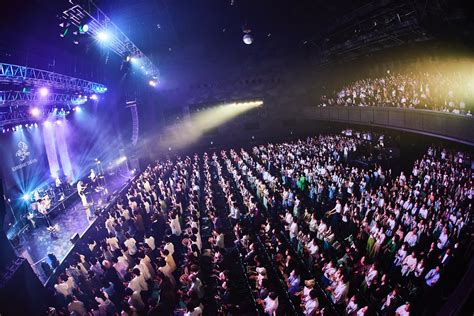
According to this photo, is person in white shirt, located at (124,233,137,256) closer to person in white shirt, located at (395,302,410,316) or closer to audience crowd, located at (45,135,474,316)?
audience crowd, located at (45,135,474,316)

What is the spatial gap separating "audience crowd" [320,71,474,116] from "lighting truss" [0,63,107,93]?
50.1 feet

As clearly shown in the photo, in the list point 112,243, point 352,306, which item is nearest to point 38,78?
point 112,243

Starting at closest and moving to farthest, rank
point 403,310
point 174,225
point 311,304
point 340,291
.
→ point 403,310
point 311,304
point 340,291
point 174,225

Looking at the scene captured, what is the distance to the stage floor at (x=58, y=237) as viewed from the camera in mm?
9530

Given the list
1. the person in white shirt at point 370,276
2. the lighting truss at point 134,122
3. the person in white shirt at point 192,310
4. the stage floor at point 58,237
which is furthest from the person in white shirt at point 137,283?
the lighting truss at point 134,122

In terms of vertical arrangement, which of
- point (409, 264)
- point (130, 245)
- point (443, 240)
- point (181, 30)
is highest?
point (181, 30)

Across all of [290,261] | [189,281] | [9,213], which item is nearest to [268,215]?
[290,261]

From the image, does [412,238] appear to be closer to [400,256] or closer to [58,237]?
[400,256]

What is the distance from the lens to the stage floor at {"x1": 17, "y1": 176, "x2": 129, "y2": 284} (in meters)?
9.53

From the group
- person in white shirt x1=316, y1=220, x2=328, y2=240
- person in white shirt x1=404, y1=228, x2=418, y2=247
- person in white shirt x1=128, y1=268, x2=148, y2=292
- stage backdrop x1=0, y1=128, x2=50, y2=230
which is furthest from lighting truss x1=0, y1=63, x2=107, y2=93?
person in white shirt x1=404, y1=228, x2=418, y2=247

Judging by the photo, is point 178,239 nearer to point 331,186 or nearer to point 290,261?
point 290,261

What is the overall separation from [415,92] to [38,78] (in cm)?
1626

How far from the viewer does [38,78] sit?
983 cm

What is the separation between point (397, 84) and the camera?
50.2 ft
